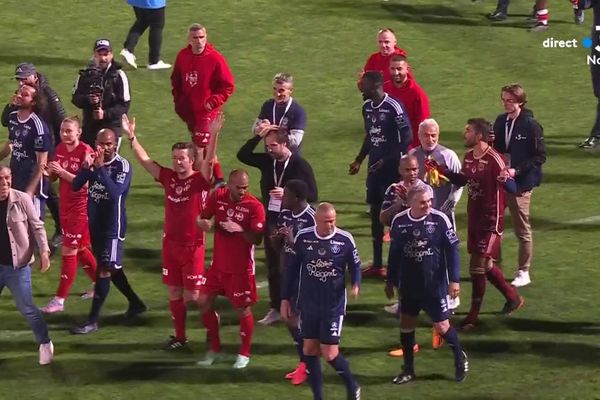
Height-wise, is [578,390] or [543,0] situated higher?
[543,0]

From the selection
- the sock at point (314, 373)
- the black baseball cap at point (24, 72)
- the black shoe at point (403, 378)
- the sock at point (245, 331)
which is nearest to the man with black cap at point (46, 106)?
the black baseball cap at point (24, 72)

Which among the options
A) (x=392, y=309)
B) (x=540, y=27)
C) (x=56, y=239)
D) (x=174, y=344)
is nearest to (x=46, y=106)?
(x=56, y=239)

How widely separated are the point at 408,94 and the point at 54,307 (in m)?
4.72

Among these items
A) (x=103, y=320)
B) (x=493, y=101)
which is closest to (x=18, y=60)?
(x=493, y=101)

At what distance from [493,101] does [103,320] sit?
31.0 ft

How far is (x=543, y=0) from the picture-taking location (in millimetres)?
27062

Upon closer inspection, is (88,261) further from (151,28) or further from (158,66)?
(158,66)

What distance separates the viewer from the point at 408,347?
15.2 metres

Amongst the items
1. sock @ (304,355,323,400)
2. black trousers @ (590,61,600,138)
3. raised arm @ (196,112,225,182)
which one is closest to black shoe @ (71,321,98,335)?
raised arm @ (196,112,225,182)

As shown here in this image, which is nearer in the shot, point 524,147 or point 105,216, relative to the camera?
point 105,216

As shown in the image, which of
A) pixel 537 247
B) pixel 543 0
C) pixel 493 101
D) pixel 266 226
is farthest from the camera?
pixel 543 0

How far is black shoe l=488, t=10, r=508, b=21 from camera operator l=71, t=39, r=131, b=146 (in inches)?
414

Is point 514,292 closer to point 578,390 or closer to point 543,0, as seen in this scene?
point 578,390

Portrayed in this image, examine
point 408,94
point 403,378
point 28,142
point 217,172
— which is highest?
point 408,94
